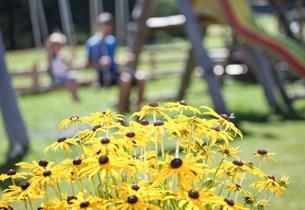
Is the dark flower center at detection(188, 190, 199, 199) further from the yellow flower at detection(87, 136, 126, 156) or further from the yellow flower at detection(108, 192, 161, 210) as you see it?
the yellow flower at detection(87, 136, 126, 156)

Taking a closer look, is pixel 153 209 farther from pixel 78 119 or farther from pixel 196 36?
pixel 196 36

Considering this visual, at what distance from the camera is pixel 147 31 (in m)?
9.36

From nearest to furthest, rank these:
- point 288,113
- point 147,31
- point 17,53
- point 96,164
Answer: point 96,164 → point 288,113 → point 147,31 → point 17,53

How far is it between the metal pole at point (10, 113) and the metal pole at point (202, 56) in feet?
8.35

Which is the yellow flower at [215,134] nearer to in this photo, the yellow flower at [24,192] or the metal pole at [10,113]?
the yellow flower at [24,192]

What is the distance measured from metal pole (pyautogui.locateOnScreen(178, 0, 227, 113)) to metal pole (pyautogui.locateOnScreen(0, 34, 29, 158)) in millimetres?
2546

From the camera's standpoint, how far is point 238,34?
8430 millimetres

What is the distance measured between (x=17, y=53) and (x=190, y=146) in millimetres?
24334

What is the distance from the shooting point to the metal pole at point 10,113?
6152 millimetres

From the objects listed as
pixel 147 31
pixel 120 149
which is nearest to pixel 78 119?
pixel 120 149

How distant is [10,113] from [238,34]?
3551mm

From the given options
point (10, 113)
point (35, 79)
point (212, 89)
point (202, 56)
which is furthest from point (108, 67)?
point (35, 79)

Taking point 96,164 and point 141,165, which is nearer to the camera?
point 96,164

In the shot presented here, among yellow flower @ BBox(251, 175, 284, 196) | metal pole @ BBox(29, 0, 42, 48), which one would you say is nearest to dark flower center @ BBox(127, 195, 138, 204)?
yellow flower @ BBox(251, 175, 284, 196)
